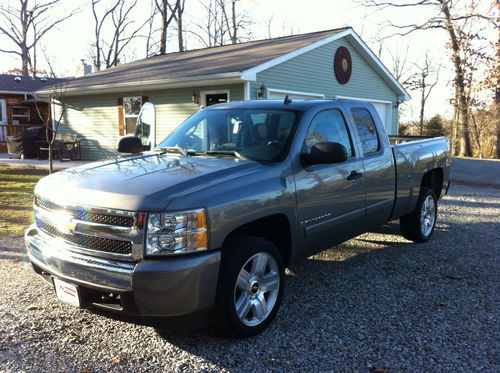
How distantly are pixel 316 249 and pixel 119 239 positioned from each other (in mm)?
1997

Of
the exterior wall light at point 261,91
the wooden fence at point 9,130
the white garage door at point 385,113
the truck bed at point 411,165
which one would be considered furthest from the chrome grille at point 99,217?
the wooden fence at point 9,130

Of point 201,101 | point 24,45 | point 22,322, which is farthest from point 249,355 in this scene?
point 24,45

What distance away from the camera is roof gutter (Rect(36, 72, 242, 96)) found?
1219 centimetres

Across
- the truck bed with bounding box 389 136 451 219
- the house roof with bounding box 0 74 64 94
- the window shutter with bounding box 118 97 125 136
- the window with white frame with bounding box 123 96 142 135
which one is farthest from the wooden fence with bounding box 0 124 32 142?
the truck bed with bounding box 389 136 451 219

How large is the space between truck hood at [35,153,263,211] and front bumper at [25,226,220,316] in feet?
1.27

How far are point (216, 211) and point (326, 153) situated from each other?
123cm

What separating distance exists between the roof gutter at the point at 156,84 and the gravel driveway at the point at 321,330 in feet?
25.3

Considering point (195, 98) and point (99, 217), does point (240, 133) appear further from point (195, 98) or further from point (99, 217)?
point (195, 98)

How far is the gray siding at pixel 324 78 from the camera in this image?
1379cm

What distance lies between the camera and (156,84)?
14.0 meters

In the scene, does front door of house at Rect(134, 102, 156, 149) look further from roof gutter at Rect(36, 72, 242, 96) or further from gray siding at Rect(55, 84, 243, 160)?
gray siding at Rect(55, 84, 243, 160)

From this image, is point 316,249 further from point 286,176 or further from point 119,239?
point 119,239

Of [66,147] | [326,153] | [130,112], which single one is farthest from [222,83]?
[326,153]

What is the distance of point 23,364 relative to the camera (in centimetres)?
327
